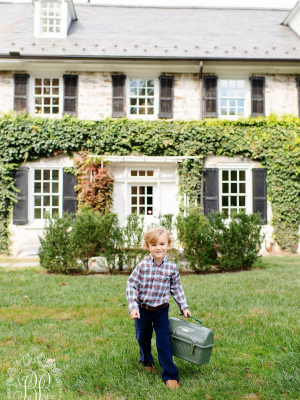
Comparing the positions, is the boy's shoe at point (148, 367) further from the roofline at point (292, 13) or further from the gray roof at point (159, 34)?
the roofline at point (292, 13)

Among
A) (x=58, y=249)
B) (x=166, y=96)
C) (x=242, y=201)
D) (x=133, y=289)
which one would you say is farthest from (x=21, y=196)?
(x=133, y=289)

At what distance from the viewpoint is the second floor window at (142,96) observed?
11031 millimetres

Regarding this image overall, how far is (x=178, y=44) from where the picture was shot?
1148cm

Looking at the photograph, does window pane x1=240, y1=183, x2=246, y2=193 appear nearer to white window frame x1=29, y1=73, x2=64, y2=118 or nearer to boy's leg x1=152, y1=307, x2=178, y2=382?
white window frame x1=29, y1=73, x2=64, y2=118

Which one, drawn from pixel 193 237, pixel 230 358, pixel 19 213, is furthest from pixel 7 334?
pixel 19 213

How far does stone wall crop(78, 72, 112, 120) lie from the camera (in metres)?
10.8

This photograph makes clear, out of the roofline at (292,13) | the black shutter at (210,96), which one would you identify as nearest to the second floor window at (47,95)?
the black shutter at (210,96)

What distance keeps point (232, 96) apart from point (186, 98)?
4.94 feet

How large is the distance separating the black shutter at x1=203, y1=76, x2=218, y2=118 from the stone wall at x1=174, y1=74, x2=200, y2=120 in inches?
9.6

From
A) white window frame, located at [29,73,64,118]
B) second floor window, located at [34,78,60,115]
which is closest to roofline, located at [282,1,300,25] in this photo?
white window frame, located at [29,73,64,118]

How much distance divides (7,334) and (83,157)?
7.43m

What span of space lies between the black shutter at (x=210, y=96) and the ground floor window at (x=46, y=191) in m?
4.95

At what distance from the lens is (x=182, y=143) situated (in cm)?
1061

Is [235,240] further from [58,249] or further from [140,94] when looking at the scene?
[140,94]
